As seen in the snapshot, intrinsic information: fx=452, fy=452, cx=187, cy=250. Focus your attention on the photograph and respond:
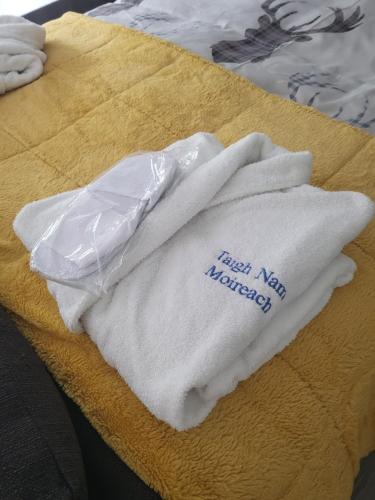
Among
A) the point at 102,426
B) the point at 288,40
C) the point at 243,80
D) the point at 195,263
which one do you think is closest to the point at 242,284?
the point at 195,263

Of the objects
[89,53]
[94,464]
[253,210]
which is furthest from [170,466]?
[89,53]

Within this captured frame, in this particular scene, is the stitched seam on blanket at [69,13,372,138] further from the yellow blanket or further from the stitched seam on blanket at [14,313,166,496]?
the stitched seam on blanket at [14,313,166,496]

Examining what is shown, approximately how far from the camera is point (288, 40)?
1.38 m

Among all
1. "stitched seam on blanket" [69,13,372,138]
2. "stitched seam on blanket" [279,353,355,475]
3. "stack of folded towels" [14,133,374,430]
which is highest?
"stitched seam on blanket" [69,13,372,138]

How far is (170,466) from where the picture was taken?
630 mm

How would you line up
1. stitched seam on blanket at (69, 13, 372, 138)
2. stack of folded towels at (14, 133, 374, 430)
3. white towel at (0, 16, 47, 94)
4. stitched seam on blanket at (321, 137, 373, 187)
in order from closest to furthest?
stack of folded towels at (14, 133, 374, 430) < stitched seam on blanket at (321, 137, 373, 187) < stitched seam on blanket at (69, 13, 372, 138) < white towel at (0, 16, 47, 94)

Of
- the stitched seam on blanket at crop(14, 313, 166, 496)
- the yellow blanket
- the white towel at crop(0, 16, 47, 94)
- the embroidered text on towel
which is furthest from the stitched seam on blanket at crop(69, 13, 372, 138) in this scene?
the stitched seam on blanket at crop(14, 313, 166, 496)

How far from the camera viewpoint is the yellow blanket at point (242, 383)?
Result: 64cm

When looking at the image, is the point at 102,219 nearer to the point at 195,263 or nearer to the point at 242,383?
the point at 195,263

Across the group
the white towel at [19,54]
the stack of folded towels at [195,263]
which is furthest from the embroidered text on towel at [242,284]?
the white towel at [19,54]

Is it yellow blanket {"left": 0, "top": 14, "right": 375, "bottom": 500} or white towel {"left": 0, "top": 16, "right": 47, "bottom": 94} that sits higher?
white towel {"left": 0, "top": 16, "right": 47, "bottom": 94}

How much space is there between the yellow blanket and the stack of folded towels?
1.9 inches

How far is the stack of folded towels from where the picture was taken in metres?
0.64

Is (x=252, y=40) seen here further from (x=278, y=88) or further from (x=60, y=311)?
Answer: (x=60, y=311)
